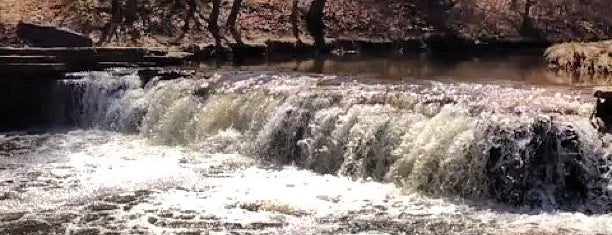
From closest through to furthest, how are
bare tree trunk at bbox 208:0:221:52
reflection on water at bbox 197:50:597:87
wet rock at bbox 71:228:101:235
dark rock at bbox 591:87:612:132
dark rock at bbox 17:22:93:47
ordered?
1. wet rock at bbox 71:228:101:235
2. dark rock at bbox 591:87:612:132
3. reflection on water at bbox 197:50:597:87
4. dark rock at bbox 17:22:93:47
5. bare tree trunk at bbox 208:0:221:52

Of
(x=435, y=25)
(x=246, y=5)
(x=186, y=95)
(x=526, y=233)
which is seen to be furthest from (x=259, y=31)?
(x=526, y=233)

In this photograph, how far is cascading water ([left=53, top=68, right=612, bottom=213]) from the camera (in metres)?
9.52

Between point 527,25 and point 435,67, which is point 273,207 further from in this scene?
point 527,25

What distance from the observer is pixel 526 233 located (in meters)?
8.23

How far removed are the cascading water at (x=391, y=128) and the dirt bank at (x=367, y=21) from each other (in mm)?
5094

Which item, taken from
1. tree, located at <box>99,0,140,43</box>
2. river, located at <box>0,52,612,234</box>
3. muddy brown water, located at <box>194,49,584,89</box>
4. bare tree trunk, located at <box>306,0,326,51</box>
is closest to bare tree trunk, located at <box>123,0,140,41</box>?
tree, located at <box>99,0,140,43</box>

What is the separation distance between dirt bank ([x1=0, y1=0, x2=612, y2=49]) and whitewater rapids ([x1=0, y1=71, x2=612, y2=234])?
264 inches

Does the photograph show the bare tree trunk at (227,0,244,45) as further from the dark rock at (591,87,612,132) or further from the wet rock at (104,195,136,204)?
the dark rock at (591,87,612,132)

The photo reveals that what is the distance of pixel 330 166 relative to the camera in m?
11.6

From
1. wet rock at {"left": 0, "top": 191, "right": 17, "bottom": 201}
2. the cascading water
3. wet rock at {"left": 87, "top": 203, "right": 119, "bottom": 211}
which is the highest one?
the cascading water

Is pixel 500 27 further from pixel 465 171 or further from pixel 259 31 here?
pixel 465 171

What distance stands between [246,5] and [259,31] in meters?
1.66

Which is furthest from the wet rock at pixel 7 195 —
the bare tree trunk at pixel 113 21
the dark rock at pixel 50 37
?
the bare tree trunk at pixel 113 21

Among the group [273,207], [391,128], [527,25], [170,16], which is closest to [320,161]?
[391,128]
